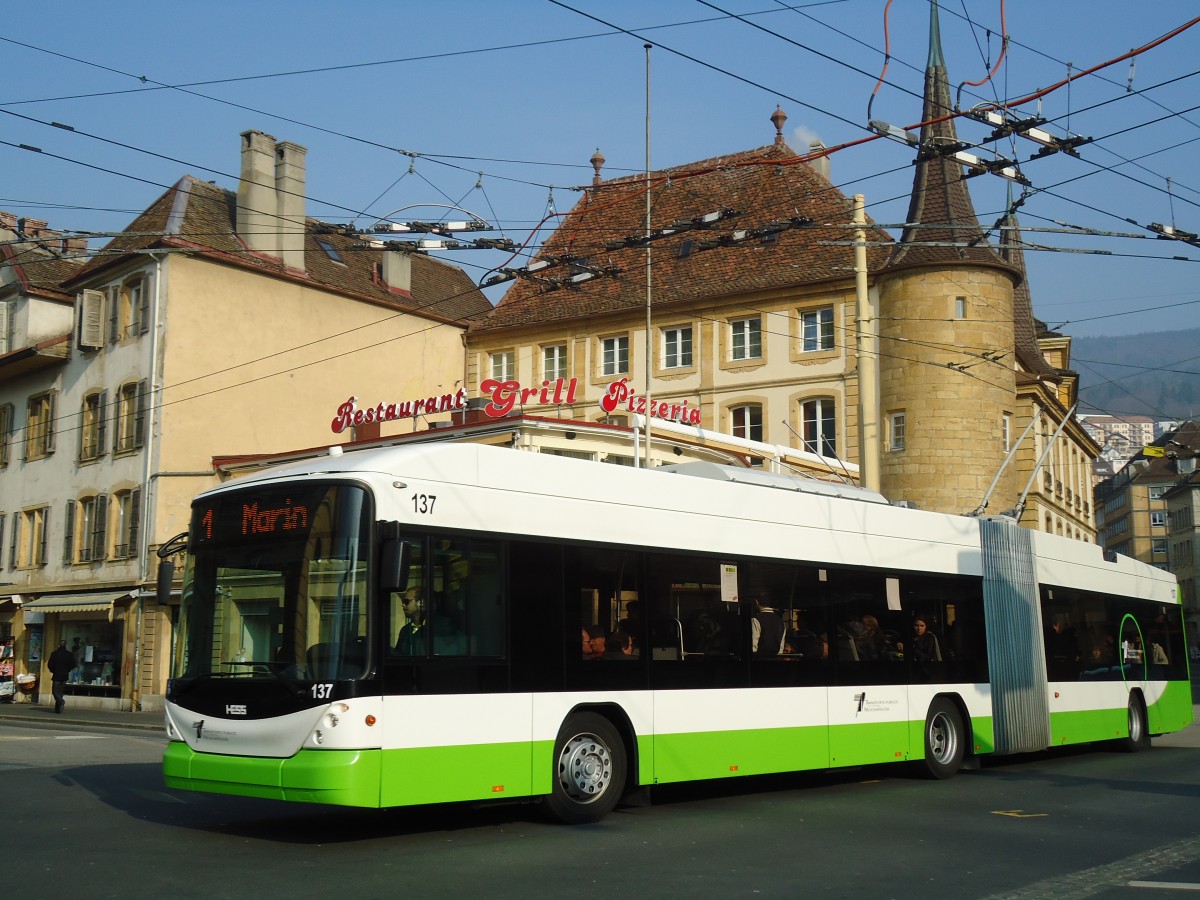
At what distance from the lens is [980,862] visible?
9.54 metres

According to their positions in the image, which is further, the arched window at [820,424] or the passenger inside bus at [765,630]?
the arched window at [820,424]

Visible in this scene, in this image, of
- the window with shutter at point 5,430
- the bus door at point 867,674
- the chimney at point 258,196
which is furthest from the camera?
the window with shutter at point 5,430


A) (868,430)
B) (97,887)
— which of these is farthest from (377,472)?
(868,430)

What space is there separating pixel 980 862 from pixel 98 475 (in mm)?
35869

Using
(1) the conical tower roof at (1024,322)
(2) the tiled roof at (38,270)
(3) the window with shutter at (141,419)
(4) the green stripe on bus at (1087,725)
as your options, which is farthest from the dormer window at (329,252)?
(4) the green stripe on bus at (1087,725)

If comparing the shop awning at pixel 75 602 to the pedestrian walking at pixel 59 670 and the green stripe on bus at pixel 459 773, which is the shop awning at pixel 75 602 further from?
the green stripe on bus at pixel 459 773

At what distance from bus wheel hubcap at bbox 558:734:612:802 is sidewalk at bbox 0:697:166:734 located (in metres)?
17.0

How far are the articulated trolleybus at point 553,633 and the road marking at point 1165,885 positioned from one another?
14.4 ft

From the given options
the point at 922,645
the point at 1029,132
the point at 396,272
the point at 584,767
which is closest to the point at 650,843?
the point at 584,767

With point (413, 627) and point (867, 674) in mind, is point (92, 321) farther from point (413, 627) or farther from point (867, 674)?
point (413, 627)

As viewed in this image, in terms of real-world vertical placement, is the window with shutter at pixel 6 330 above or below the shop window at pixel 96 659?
above

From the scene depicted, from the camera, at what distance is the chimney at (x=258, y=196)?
4097 centimetres

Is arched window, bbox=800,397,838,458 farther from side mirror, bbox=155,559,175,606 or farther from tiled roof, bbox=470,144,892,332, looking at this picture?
side mirror, bbox=155,559,175,606

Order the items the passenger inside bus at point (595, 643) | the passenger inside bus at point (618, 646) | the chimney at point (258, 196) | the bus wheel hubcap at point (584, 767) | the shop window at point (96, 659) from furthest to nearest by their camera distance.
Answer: the chimney at point (258, 196) < the shop window at point (96, 659) < the passenger inside bus at point (618, 646) < the passenger inside bus at point (595, 643) < the bus wheel hubcap at point (584, 767)
